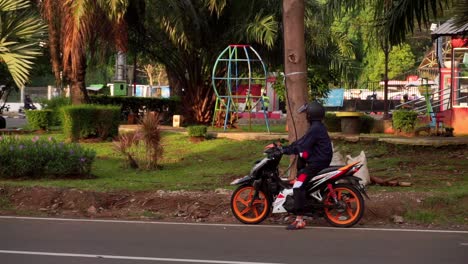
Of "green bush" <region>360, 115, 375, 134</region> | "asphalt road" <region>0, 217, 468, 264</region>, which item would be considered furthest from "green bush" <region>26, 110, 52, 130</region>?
"asphalt road" <region>0, 217, 468, 264</region>

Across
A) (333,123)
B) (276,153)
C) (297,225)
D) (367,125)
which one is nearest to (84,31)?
(333,123)

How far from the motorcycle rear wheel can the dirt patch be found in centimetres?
44

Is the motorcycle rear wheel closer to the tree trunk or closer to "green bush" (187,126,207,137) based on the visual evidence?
the tree trunk

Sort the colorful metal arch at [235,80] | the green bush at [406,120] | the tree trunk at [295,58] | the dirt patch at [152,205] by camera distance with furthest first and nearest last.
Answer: the colorful metal arch at [235,80]
the green bush at [406,120]
the tree trunk at [295,58]
the dirt patch at [152,205]

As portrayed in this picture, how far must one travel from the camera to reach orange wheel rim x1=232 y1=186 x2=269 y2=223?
34.2ft

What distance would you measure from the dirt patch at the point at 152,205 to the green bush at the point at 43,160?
3.84 feet

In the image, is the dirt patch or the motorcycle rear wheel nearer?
the motorcycle rear wheel

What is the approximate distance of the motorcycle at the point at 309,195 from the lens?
995cm

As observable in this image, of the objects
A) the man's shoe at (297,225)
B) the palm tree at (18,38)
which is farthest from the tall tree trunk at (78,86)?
the man's shoe at (297,225)

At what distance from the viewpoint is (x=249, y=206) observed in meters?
10.5

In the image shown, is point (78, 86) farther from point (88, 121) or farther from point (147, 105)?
point (147, 105)

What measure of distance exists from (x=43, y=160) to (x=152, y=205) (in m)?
3.14

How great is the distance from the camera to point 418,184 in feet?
41.8

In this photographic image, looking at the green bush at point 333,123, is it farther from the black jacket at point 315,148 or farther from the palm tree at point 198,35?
the black jacket at point 315,148
